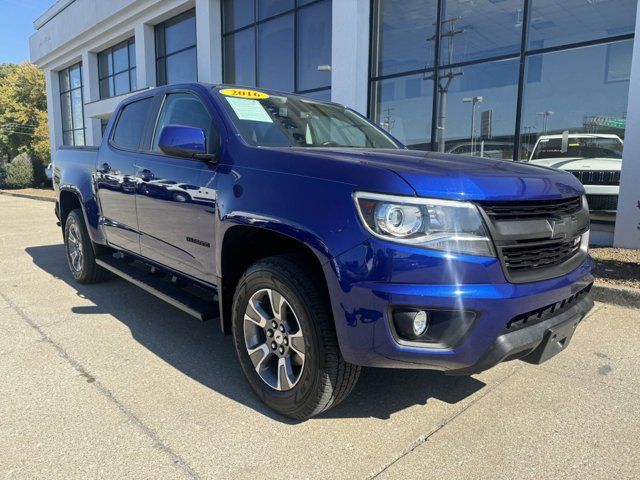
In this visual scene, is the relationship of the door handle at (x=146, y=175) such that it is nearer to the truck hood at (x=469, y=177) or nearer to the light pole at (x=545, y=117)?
the truck hood at (x=469, y=177)

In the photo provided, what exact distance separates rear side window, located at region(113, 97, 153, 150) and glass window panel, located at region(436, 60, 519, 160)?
260 inches

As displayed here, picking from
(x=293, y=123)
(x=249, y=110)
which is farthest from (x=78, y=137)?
(x=293, y=123)

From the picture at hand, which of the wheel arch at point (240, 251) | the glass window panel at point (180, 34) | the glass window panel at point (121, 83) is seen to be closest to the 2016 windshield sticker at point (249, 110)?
the wheel arch at point (240, 251)

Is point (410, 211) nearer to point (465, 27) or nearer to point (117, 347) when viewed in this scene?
point (117, 347)

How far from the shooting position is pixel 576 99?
27.7 ft

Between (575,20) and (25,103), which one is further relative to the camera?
(25,103)

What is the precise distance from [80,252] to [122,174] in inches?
64.8

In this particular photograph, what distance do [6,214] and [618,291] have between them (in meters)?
14.5

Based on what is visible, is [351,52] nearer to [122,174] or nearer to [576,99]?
[576,99]

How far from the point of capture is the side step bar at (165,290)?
3.12 meters

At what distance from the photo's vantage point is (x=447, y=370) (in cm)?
217

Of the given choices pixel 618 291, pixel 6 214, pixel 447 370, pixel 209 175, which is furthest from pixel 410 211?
pixel 6 214

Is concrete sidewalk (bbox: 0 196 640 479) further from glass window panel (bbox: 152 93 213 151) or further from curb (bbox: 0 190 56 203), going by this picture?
curb (bbox: 0 190 56 203)

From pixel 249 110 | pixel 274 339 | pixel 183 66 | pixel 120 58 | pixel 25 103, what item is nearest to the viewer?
pixel 274 339
